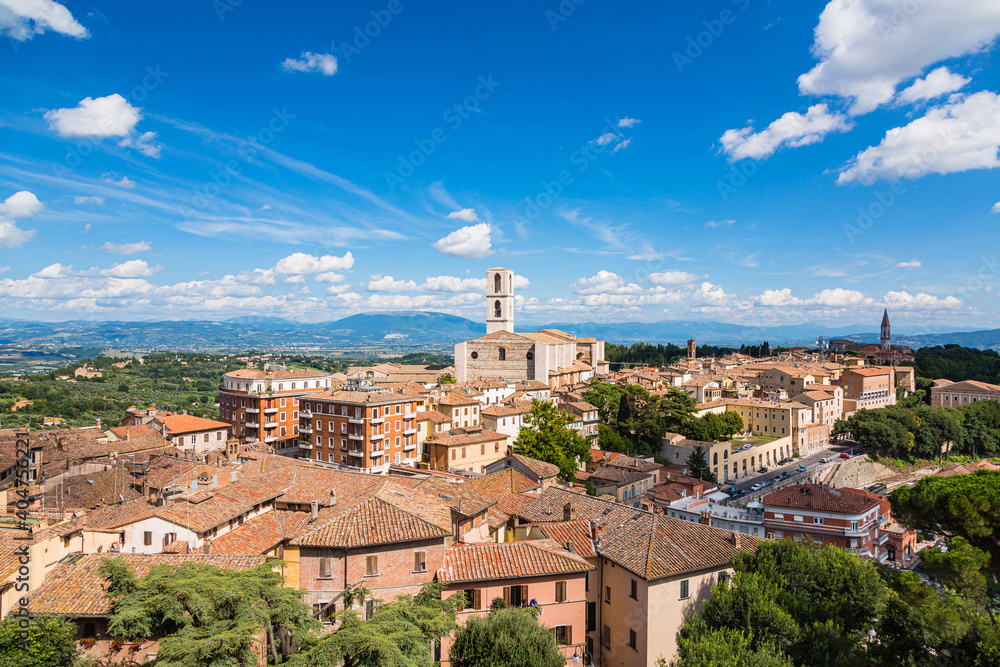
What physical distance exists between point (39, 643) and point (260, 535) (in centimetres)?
705

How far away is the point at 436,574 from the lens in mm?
15383

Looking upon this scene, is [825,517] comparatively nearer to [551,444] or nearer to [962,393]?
[551,444]

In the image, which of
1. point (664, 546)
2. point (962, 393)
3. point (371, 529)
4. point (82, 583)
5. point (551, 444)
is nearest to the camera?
point (82, 583)

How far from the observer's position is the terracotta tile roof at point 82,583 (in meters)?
10.4

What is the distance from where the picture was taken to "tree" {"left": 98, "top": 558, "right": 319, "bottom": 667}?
9320 millimetres

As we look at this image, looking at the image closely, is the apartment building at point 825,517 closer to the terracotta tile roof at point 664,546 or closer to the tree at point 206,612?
the terracotta tile roof at point 664,546

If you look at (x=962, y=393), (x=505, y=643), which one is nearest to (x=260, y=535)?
(x=505, y=643)

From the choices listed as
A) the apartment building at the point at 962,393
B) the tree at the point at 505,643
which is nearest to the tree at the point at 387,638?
the tree at the point at 505,643

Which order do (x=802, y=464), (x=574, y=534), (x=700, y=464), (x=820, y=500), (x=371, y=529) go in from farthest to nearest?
(x=802, y=464) → (x=700, y=464) → (x=820, y=500) → (x=574, y=534) → (x=371, y=529)

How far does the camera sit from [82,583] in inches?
437

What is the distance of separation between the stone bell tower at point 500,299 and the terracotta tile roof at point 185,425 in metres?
47.8

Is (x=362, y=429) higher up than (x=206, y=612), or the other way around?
(x=206, y=612)

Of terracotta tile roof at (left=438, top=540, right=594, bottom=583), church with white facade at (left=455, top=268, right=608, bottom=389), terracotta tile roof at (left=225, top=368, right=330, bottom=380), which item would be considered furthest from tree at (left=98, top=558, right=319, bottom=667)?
church with white facade at (left=455, top=268, right=608, bottom=389)

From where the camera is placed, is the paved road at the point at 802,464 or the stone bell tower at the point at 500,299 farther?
the stone bell tower at the point at 500,299
